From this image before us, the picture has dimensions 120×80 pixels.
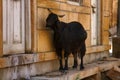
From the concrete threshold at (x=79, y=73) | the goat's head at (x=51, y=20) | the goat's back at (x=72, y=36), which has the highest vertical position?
the goat's head at (x=51, y=20)

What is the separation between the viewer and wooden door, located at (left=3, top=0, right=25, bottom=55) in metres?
6.79

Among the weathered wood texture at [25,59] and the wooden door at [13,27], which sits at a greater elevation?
the wooden door at [13,27]

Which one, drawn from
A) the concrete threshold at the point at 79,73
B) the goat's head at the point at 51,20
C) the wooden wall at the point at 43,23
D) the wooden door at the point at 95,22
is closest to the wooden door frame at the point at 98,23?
the wooden door at the point at 95,22

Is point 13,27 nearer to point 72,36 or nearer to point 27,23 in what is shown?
point 27,23

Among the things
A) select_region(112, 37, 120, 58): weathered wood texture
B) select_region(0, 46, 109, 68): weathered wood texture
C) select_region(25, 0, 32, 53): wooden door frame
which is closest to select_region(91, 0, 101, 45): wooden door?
select_region(112, 37, 120, 58): weathered wood texture

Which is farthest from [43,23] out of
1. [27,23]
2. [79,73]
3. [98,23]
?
[98,23]

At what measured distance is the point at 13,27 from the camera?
7.00 meters

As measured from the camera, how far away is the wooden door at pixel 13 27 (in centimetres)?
679

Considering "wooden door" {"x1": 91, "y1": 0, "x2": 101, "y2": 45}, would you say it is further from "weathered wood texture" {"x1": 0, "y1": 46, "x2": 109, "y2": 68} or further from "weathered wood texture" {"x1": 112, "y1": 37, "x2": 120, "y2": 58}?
"weathered wood texture" {"x1": 0, "y1": 46, "x2": 109, "y2": 68}

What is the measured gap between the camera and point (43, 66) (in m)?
7.91

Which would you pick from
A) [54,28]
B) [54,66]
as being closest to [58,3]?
[54,28]

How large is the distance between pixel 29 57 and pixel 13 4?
104 cm

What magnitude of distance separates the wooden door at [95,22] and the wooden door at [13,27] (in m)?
4.36

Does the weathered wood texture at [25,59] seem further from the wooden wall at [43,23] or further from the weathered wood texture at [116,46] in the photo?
the weathered wood texture at [116,46]
